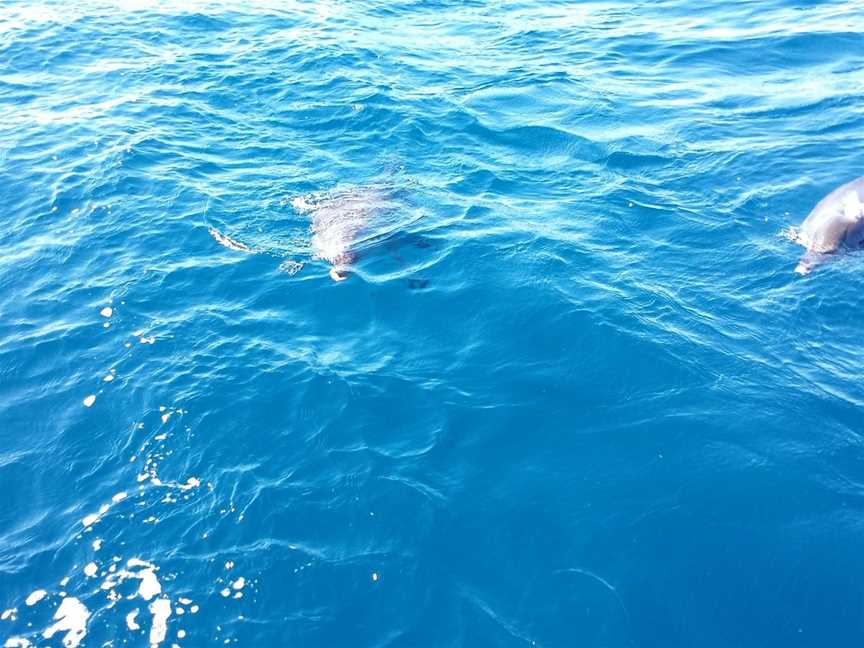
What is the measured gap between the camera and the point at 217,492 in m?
9.09

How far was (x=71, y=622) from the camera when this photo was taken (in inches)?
306

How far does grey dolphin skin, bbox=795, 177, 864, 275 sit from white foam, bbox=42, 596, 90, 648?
39.9 feet

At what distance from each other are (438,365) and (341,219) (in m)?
4.61

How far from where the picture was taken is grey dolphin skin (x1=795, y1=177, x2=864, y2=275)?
39.0 feet

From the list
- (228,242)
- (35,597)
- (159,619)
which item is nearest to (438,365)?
(159,619)

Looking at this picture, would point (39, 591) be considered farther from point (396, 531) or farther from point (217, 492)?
point (396, 531)

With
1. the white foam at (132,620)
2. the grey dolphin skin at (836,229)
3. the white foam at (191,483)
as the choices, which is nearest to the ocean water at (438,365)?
the white foam at (132,620)

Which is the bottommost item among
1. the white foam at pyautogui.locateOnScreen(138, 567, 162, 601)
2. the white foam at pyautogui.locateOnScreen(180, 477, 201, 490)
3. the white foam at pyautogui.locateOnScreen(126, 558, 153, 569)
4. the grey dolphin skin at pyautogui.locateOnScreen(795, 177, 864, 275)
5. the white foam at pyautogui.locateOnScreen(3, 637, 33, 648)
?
the white foam at pyautogui.locateOnScreen(3, 637, 33, 648)

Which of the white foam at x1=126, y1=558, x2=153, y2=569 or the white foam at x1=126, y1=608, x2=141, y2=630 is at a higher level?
the white foam at x1=126, y1=558, x2=153, y2=569

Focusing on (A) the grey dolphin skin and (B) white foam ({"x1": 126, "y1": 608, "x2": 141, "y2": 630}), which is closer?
(B) white foam ({"x1": 126, "y1": 608, "x2": 141, "y2": 630})

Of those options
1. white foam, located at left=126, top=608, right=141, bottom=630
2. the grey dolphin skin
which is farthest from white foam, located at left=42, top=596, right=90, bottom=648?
the grey dolphin skin

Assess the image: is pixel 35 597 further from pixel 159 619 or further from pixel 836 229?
pixel 836 229

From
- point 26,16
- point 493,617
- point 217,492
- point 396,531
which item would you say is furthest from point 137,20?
point 493,617

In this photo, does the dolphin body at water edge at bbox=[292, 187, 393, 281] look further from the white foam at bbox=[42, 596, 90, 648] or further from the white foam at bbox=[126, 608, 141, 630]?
the white foam at bbox=[42, 596, 90, 648]
